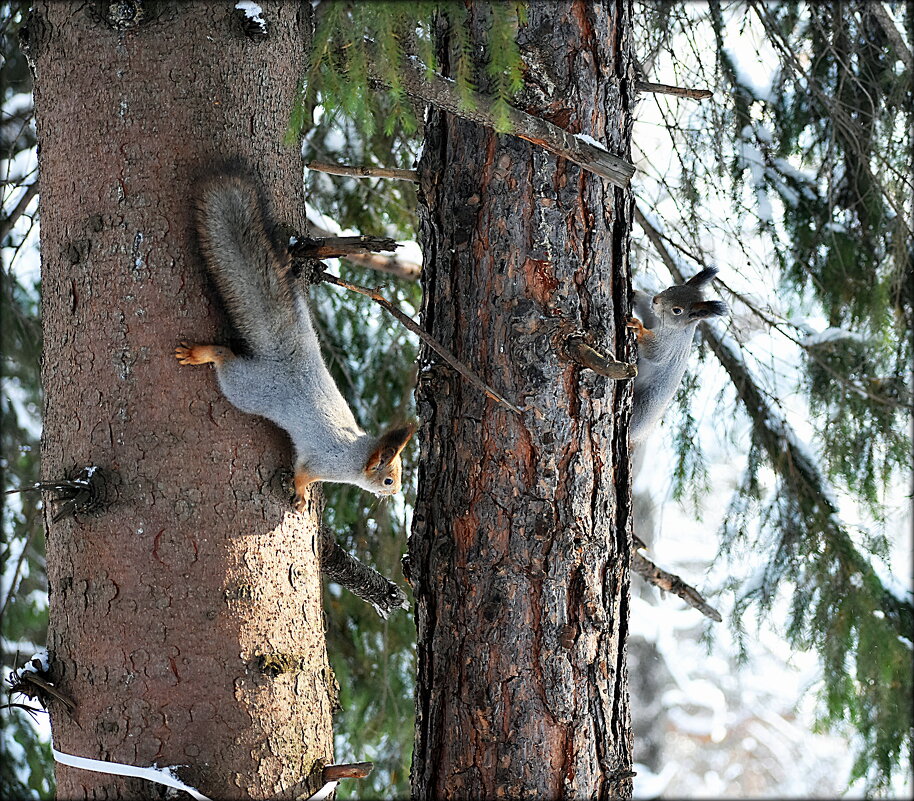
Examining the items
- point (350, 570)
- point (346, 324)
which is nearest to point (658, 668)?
point (346, 324)

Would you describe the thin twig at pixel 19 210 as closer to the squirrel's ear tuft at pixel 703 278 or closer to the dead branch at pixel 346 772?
the dead branch at pixel 346 772

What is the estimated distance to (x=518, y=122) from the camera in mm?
1680

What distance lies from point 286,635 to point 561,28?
1.42 m

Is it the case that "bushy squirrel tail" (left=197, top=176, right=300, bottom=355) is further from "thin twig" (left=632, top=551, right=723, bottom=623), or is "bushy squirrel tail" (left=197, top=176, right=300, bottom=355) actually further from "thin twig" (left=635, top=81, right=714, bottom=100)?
"thin twig" (left=632, top=551, right=723, bottom=623)

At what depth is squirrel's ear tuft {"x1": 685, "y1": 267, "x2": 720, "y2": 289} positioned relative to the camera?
7.62 feet

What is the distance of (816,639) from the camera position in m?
2.86

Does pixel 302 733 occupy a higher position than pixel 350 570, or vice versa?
pixel 350 570

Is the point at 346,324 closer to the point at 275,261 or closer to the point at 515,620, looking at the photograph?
the point at 275,261

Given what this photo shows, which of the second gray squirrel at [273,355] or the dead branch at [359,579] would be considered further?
the dead branch at [359,579]

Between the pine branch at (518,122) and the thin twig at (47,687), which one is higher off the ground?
the pine branch at (518,122)

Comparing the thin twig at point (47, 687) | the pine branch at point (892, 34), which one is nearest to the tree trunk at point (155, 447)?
the thin twig at point (47, 687)

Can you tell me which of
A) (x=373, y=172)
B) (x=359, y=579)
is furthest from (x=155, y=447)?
(x=373, y=172)

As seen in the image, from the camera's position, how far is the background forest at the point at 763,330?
2.61 meters

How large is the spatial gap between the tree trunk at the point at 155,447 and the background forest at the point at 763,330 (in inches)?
27.2
